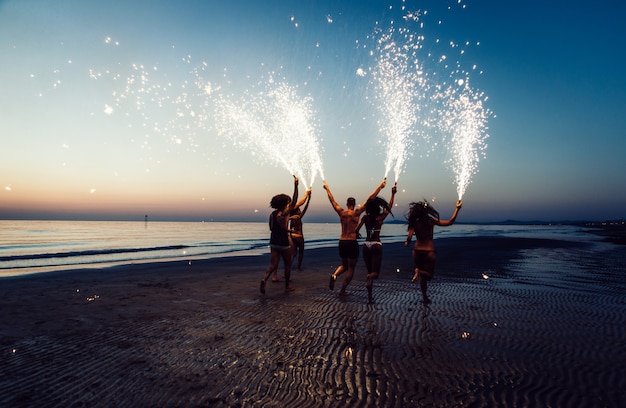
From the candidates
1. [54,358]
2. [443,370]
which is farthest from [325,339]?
[54,358]

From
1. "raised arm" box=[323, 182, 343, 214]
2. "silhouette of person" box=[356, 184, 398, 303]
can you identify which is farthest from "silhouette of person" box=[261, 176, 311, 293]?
"silhouette of person" box=[356, 184, 398, 303]

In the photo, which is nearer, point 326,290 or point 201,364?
point 201,364

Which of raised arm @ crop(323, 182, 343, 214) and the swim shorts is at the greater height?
raised arm @ crop(323, 182, 343, 214)

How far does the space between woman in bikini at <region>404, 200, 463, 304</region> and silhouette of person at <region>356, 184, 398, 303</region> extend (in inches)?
26.0

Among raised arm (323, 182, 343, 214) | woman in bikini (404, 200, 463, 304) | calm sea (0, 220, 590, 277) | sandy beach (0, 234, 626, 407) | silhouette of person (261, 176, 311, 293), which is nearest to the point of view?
sandy beach (0, 234, 626, 407)

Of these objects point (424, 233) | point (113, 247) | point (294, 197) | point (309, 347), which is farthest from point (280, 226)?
point (113, 247)

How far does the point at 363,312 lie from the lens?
7367 mm

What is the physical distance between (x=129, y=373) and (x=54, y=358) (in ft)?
4.62

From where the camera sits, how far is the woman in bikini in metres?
8.07

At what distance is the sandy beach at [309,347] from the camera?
147 inches

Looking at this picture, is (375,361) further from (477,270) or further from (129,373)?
(477,270)

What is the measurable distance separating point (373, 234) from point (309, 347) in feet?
12.3

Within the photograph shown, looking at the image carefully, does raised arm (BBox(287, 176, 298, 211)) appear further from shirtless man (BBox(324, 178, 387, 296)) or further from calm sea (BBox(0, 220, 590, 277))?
calm sea (BBox(0, 220, 590, 277))

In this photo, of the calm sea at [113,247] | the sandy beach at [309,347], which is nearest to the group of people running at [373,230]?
the sandy beach at [309,347]
